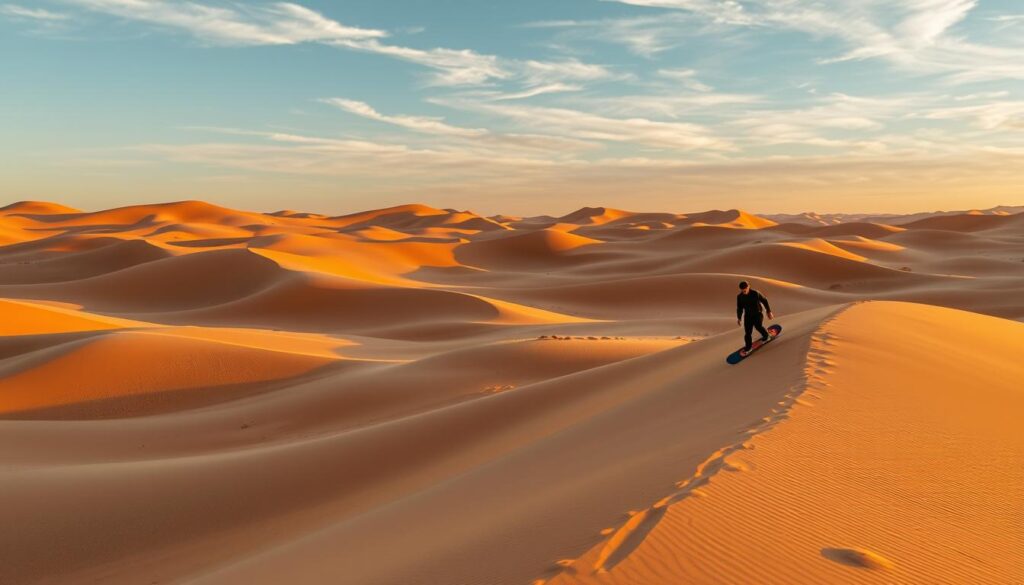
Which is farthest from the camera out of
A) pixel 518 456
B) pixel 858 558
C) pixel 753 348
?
pixel 753 348

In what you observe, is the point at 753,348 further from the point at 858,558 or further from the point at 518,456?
the point at 858,558

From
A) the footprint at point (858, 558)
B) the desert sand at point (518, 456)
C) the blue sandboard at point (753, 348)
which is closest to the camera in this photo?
the footprint at point (858, 558)

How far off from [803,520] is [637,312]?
28408mm

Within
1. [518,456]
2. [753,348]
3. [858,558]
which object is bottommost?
[518,456]

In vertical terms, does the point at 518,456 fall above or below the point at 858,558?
below

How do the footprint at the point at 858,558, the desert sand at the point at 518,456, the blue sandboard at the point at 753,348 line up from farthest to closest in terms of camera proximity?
the blue sandboard at the point at 753,348 < the desert sand at the point at 518,456 < the footprint at the point at 858,558

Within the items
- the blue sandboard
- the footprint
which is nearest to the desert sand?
the footprint

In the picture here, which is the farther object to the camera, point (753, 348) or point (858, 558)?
point (753, 348)

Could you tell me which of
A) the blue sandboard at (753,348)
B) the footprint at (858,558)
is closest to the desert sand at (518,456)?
the footprint at (858,558)

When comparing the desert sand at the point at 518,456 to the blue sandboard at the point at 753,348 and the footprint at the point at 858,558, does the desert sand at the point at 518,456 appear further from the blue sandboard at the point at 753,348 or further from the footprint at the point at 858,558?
the blue sandboard at the point at 753,348

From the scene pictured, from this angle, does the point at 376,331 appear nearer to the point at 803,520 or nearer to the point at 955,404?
the point at 955,404

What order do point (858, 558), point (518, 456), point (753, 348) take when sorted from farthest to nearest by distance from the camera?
point (753, 348), point (518, 456), point (858, 558)

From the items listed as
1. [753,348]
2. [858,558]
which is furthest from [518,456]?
[858,558]

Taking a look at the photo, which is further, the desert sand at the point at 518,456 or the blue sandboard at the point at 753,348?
the blue sandboard at the point at 753,348
